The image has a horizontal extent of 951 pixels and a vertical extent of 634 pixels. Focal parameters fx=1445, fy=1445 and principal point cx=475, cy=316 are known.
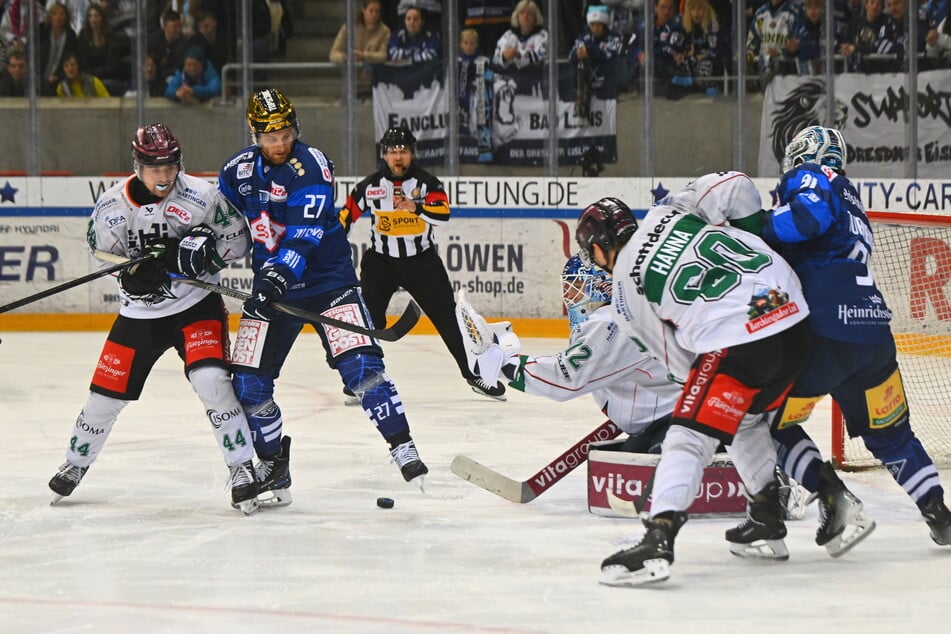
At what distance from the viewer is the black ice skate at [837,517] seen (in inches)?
140

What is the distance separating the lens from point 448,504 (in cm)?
438

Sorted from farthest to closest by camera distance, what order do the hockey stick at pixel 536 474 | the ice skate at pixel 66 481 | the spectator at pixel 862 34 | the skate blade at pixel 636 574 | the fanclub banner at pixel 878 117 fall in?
the spectator at pixel 862 34 → the fanclub banner at pixel 878 117 → the ice skate at pixel 66 481 → the hockey stick at pixel 536 474 → the skate blade at pixel 636 574

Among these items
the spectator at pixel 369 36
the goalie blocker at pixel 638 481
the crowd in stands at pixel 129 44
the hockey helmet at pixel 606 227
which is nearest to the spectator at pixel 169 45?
the crowd in stands at pixel 129 44

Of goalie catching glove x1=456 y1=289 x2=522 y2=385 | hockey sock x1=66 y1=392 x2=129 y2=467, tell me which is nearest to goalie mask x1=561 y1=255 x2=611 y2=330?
goalie catching glove x1=456 y1=289 x2=522 y2=385

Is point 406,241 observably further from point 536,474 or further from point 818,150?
point 818,150

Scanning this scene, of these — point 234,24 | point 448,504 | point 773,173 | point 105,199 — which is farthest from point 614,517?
point 234,24

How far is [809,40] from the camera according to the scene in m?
8.43

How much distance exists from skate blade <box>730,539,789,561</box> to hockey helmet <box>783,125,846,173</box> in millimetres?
958

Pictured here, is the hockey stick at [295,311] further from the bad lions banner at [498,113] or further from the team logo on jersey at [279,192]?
the bad lions banner at [498,113]

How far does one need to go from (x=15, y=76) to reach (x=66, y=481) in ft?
18.8

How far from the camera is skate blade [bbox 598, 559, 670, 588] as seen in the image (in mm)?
3244

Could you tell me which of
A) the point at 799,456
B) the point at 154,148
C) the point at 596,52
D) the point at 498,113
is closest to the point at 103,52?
the point at 498,113

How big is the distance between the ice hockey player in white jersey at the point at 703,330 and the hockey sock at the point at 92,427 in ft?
5.58

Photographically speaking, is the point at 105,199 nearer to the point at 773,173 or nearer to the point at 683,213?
the point at 683,213
